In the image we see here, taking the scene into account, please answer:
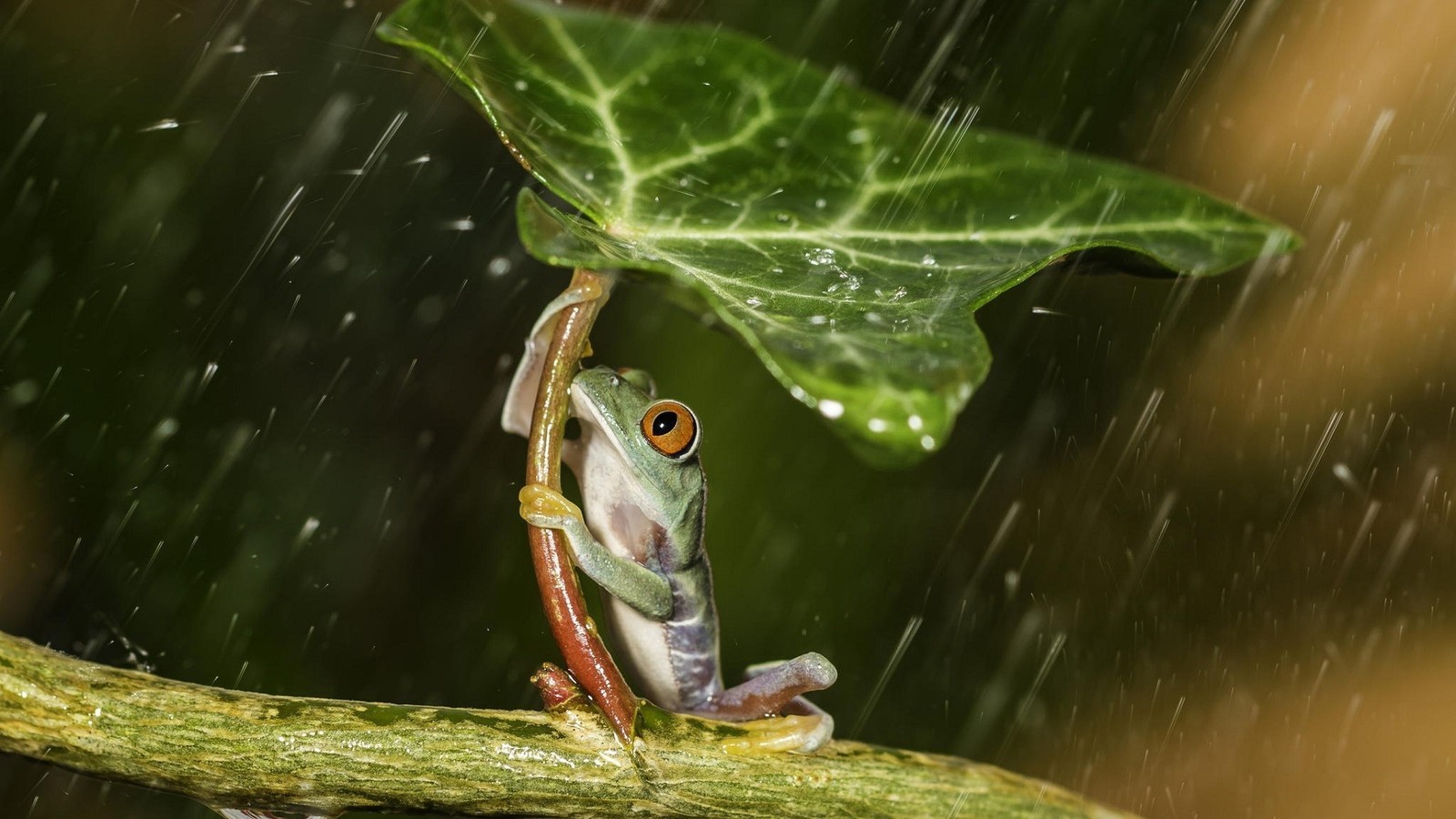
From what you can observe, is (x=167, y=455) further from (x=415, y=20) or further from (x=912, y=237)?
(x=912, y=237)

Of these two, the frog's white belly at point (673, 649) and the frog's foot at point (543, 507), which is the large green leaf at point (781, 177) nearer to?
the frog's foot at point (543, 507)

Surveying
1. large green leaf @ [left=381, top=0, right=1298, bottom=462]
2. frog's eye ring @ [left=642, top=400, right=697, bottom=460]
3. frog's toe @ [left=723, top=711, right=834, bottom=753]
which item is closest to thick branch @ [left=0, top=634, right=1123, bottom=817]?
frog's toe @ [left=723, top=711, right=834, bottom=753]

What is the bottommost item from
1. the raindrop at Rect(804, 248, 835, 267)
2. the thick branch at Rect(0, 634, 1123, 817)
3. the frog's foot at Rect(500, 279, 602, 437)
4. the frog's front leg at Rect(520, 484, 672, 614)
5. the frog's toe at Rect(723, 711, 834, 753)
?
the thick branch at Rect(0, 634, 1123, 817)

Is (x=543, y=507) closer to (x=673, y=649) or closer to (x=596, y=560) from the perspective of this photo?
(x=596, y=560)

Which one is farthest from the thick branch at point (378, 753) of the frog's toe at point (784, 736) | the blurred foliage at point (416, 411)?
the blurred foliage at point (416, 411)

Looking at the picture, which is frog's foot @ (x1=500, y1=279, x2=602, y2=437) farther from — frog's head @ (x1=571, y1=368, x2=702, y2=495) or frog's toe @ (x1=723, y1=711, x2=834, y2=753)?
frog's toe @ (x1=723, y1=711, x2=834, y2=753)

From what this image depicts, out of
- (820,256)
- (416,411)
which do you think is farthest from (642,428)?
(416,411)

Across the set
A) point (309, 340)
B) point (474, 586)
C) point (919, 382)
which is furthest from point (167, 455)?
point (919, 382)
